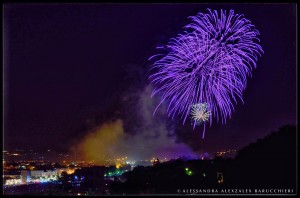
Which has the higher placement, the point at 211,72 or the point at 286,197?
the point at 211,72

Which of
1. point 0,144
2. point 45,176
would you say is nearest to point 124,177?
point 45,176

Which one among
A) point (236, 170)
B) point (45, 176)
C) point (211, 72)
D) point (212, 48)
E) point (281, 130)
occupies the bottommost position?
point (45, 176)

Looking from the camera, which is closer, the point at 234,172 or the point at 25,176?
the point at 234,172

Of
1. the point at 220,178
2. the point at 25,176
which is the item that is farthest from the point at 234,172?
the point at 25,176

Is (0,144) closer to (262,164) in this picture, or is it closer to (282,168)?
(282,168)

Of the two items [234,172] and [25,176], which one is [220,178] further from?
[25,176]

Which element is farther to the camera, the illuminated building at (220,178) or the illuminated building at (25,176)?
the illuminated building at (25,176)

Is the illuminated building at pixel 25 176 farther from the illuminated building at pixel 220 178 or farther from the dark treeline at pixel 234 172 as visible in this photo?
the illuminated building at pixel 220 178

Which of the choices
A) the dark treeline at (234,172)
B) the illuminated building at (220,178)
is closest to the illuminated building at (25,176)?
the dark treeline at (234,172)

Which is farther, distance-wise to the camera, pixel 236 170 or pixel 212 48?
pixel 236 170
